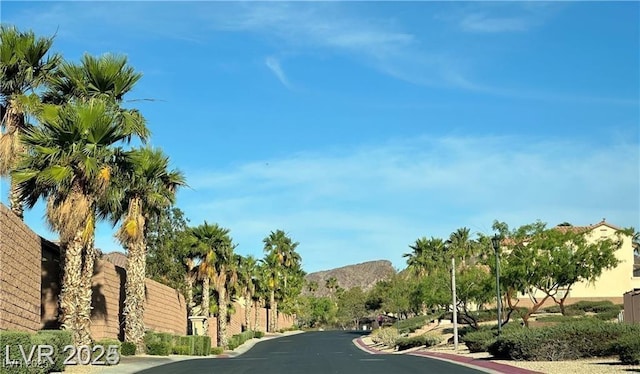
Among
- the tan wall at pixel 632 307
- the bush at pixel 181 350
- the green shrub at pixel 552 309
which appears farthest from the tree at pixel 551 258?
the green shrub at pixel 552 309

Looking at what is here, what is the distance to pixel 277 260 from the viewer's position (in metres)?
116

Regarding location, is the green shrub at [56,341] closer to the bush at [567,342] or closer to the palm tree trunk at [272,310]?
the bush at [567,342]

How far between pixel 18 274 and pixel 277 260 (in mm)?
88996

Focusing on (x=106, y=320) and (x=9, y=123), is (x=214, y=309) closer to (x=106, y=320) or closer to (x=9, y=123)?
(x=106, y=320)

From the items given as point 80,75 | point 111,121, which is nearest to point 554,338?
point 111,121

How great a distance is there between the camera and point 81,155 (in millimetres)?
28703

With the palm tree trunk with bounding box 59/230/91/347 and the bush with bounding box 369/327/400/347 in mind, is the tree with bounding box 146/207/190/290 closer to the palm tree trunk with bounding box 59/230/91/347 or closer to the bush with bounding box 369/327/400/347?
the bush with bounding box 369/327/400/347

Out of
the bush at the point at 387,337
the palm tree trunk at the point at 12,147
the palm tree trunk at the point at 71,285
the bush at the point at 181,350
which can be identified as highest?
the palm tree trunk at the point at 12,147

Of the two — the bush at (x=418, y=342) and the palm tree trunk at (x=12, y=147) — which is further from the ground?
the palm tree trunk at (x=12, y=147)

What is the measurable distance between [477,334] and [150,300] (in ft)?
67.9

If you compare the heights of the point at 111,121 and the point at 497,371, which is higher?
the point at 111,121

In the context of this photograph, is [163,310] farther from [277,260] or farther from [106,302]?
[277,260]

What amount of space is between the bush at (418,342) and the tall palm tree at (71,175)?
3083 cm

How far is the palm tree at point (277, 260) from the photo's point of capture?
369 ft
